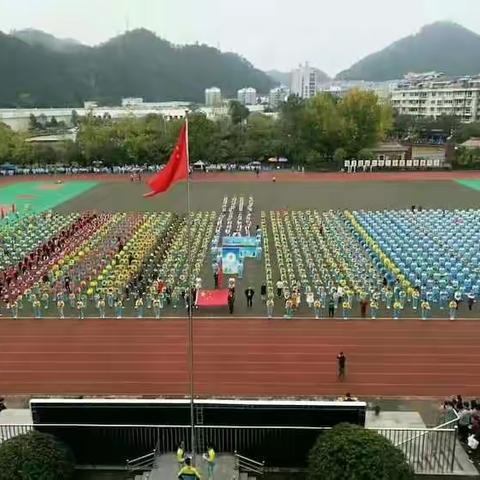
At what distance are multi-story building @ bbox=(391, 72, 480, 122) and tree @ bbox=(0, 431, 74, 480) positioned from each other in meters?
107

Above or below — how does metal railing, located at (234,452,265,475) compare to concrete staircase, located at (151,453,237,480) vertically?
below

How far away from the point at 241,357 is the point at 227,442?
573cm

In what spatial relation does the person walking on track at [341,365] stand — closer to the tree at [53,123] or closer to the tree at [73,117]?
the tree at [53,123]

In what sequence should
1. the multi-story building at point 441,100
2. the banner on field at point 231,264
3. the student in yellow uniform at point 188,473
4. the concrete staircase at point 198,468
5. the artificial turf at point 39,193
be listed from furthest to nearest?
the multi-story building at point 441,100
the artificial turf at point 39,193
the banner on field at point 231,264
the concrete staircase at point 198,468
the student in yellow uniform at point 188,473

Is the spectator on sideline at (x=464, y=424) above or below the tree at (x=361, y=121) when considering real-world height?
below

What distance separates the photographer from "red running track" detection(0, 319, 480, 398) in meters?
14.9

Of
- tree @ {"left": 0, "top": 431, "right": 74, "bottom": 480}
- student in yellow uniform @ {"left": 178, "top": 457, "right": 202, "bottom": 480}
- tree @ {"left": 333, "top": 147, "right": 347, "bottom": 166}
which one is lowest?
student in yellow uniform @ {"left": 178, "top": 457, "right": 202, "bottom": 480}

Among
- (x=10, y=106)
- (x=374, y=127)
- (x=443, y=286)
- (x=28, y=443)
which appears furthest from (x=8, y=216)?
(x=10, y=106)

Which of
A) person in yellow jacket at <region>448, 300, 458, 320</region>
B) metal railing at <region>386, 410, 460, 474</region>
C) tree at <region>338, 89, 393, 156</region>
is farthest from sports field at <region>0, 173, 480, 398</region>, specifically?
tree at <region>338, 89, 393, 156</region>

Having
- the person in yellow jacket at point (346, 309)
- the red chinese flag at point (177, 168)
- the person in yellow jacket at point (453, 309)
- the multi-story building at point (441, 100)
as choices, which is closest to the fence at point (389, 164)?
the person in yellow jacket at point (453, 309)

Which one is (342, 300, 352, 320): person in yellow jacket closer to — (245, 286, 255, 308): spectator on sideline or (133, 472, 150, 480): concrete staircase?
(245, 286, 255, 308): spectator on sideline

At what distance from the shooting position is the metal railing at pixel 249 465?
10595 mm

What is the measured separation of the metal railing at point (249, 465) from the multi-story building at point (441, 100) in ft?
345

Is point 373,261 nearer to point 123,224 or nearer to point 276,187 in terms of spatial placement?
point 123,224
